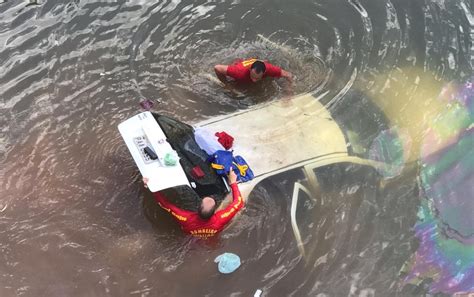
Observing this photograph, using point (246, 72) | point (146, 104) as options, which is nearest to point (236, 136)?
point (246, 72)

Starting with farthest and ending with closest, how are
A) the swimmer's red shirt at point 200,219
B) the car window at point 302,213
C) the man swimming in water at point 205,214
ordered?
the car window at point 302,213
the swimmer's red shirt at point 200,219
the man swimming in water at point 205,214

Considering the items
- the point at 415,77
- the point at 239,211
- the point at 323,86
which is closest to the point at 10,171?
the point at 239,211

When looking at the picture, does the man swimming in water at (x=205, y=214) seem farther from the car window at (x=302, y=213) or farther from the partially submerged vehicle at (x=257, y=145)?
the car window at (x=302, y=213)

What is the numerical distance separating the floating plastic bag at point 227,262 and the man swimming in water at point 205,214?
27 cm

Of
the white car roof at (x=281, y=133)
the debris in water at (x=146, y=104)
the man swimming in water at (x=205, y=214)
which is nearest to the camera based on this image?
the man swimming in water at (x=205, y=214)

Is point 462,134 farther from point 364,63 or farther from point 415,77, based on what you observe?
point 364,63

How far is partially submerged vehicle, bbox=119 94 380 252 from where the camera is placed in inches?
214

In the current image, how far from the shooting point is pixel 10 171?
6.04 m

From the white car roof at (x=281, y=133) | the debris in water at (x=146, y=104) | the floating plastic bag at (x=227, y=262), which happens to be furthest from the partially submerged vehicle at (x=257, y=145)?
the floating plastic bag at (x=227, y=262)

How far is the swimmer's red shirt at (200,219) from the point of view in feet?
17.6

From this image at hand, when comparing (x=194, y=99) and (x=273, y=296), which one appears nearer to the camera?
(x=273, y=296)

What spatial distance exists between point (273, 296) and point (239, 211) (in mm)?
1030

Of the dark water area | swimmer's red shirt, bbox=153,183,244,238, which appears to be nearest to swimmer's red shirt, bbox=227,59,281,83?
the dark water area

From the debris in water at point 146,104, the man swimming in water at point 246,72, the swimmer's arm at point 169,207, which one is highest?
the debris in water at point 146,104
